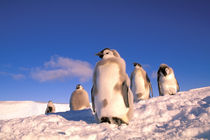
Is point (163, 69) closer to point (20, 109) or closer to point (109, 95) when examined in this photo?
point (109, 95)

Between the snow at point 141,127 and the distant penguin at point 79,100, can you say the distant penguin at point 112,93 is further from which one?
the distant penguin at point 79,100

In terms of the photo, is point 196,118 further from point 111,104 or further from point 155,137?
point 111,104

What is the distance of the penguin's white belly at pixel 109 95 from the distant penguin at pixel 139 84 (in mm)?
5300

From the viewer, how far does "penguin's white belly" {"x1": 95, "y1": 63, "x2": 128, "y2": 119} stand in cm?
371

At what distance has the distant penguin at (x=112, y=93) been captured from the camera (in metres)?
3.71

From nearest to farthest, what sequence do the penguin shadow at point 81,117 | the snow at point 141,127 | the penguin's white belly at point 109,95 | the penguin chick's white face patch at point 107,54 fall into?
1. the snow at point 141,127
2. the penguin's white belly at point 109,95
3. the penguin chick's white face patch at point 107,54
4. the penguin shadow at point 81,117

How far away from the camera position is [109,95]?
12.3 feet

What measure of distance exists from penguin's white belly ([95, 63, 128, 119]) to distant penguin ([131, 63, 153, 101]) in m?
5.30

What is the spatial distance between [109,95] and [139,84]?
544 cm

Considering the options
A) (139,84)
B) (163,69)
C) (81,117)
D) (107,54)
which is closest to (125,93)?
(107,54)

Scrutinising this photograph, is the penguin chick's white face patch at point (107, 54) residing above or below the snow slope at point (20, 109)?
below

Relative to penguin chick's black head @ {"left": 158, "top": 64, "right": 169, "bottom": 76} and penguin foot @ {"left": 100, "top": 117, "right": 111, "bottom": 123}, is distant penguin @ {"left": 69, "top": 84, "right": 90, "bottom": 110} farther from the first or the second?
penguin foot @ {"left": 100, "top": 117, "right": 111, "bottom": 123}

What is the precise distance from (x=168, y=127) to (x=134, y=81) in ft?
19.4

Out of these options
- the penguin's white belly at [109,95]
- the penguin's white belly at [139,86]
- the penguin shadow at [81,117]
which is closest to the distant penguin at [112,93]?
the penguin's white belly at [109,95]
